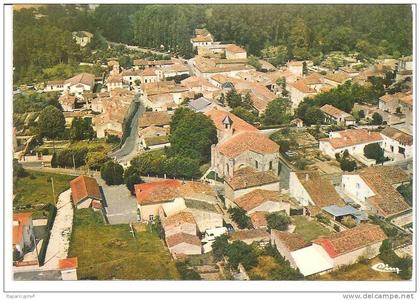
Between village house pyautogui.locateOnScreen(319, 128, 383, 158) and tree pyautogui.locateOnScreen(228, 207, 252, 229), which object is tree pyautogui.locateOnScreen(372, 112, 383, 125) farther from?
tree pyautogui.locateOnScreen(228, 207, 252, 229)

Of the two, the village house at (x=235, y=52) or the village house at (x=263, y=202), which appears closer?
the village house at (x=263, y=202)

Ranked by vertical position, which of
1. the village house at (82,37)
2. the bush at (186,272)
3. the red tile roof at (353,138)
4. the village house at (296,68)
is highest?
the village house at (82,37)

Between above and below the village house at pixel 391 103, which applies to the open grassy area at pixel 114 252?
below

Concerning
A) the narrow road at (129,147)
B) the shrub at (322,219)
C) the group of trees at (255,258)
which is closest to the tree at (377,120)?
the shrub at (322,219)

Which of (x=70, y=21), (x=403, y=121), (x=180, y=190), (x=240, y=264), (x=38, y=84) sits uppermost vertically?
(x=70, y=21)

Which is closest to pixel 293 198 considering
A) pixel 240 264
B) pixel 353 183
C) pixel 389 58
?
pixel 353 183

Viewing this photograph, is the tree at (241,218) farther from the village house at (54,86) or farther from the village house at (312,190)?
the village house at (54,86)

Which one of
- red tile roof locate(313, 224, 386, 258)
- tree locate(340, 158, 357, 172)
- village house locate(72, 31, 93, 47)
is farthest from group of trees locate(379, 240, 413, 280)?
village house locate(72, 31, 93, 47)
